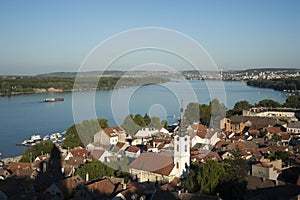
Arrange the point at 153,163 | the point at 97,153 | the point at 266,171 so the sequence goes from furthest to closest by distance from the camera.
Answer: the point at 97,153 → the point at 153,163 → the point at 266,171

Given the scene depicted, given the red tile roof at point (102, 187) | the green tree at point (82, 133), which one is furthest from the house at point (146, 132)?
the red tile roof at point (102, 187)

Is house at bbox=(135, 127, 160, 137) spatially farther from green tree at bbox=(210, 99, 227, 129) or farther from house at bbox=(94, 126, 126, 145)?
green tree at bbox=(210, 99, 227, 129)

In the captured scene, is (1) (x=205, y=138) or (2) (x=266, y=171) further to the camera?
(1) (x=205, y=138)

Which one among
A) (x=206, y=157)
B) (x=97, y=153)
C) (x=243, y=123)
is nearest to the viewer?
(x=206, y=157)

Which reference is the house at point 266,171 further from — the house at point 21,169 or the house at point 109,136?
the house at point 109,136

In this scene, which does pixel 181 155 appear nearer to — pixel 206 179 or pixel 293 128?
pixel 206 179

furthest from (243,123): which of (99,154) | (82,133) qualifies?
(99,154)

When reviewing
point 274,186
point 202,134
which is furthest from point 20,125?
point 274,186

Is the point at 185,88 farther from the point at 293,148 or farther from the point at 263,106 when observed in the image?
the point at 293,148
